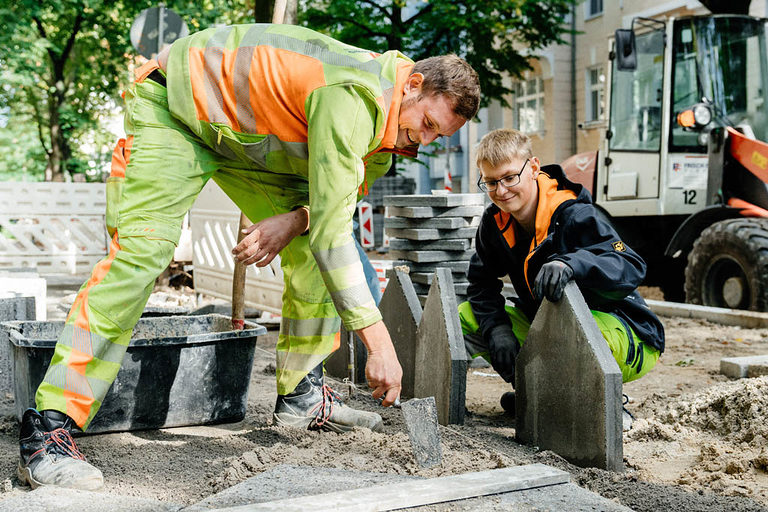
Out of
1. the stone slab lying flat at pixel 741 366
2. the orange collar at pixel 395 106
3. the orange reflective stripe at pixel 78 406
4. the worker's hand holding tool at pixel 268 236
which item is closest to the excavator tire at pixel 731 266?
the stone slab lying flat at pixel 741 366

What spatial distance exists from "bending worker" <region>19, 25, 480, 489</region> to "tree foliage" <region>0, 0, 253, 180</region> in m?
12.4

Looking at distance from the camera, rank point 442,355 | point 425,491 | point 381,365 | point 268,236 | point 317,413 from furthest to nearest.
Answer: point 442,355 → point 317,413 → point 268,236 → point 381,365 → point 425,491

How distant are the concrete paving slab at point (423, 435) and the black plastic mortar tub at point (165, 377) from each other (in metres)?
1.11

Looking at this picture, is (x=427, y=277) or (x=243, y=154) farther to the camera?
(x=427, y=277)

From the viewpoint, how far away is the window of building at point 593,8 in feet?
71.2

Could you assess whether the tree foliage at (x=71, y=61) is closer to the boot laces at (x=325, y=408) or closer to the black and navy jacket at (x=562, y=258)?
the black and navy jacket at (x=562, y=258)

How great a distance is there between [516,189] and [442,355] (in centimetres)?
80

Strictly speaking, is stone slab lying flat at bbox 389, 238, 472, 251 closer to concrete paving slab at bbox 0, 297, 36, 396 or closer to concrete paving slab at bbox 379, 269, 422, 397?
concrete paving slab at bbox 379, 269, 422, 397

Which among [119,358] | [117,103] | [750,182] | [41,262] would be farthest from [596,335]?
[117,103]

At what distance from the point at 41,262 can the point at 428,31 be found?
921 cm

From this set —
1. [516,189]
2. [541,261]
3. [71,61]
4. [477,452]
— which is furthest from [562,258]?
[71,61]

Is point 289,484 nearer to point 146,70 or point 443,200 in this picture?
point 146,70

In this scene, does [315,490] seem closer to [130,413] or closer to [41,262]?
[130,413]

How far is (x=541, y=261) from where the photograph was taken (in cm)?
350
